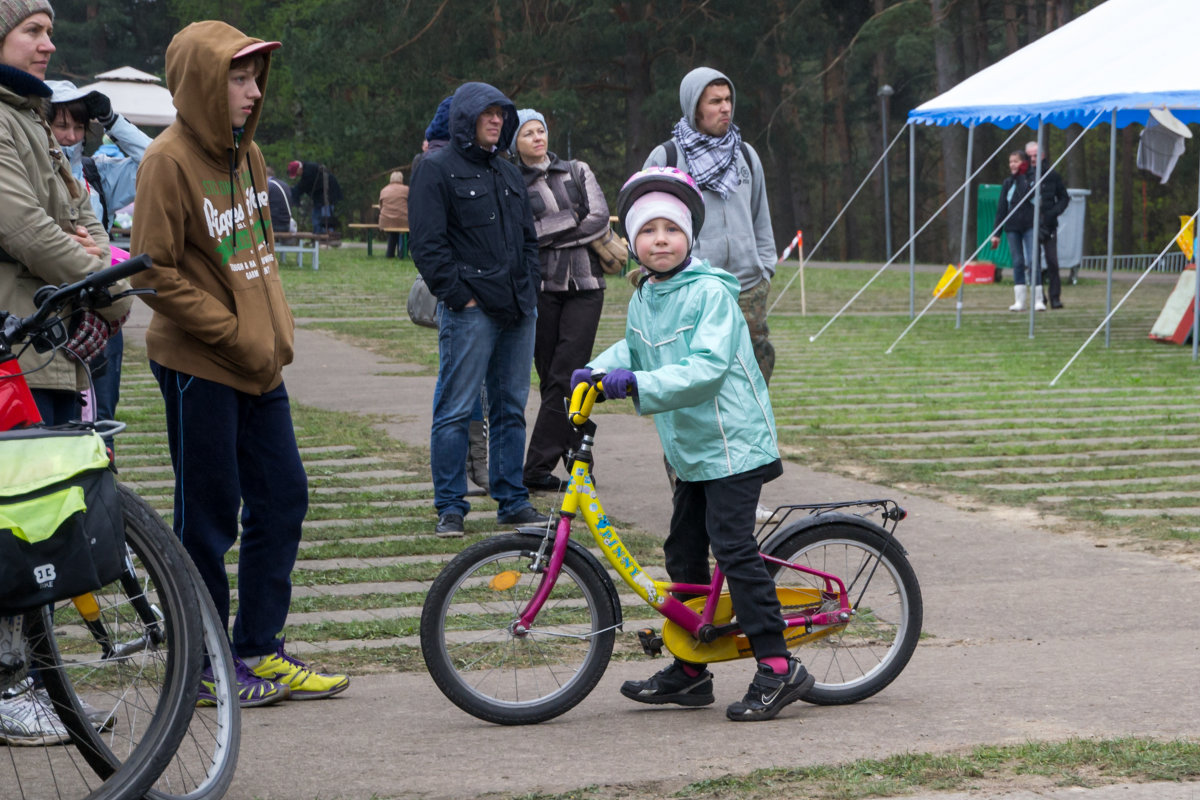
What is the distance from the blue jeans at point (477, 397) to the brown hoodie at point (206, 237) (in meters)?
2.36

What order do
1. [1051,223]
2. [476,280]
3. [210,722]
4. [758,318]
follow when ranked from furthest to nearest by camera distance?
1. [1051,223]
2. [758,318]
3. [476,280]
4. [210,722]

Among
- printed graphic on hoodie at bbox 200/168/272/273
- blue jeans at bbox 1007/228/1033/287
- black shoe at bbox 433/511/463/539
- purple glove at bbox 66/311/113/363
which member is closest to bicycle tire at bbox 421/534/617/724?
printed graphic on hoodie at bbox 200/168/272/273

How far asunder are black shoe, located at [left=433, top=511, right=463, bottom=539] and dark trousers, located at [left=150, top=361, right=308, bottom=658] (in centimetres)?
237

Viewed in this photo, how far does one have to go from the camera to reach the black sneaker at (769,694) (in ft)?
14.9

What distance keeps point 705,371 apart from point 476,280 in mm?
2814

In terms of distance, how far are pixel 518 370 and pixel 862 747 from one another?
358 centimetres

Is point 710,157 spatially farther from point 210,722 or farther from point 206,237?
point 210,722

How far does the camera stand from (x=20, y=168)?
4.24m

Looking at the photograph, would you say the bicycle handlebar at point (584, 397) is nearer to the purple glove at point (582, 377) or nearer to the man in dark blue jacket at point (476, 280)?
the purple glove at point (582, 377)

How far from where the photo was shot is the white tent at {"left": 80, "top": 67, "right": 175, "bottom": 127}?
101 ft

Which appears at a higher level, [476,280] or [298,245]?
[476,280]

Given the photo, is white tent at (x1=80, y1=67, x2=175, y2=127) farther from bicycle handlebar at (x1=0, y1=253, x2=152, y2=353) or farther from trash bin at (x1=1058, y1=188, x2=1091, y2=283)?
bicycle handlebar at (x1=0, y1=253, x2=152, y2=353)

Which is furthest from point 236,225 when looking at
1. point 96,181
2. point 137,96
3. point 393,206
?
point 137,96

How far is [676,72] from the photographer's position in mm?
41062
